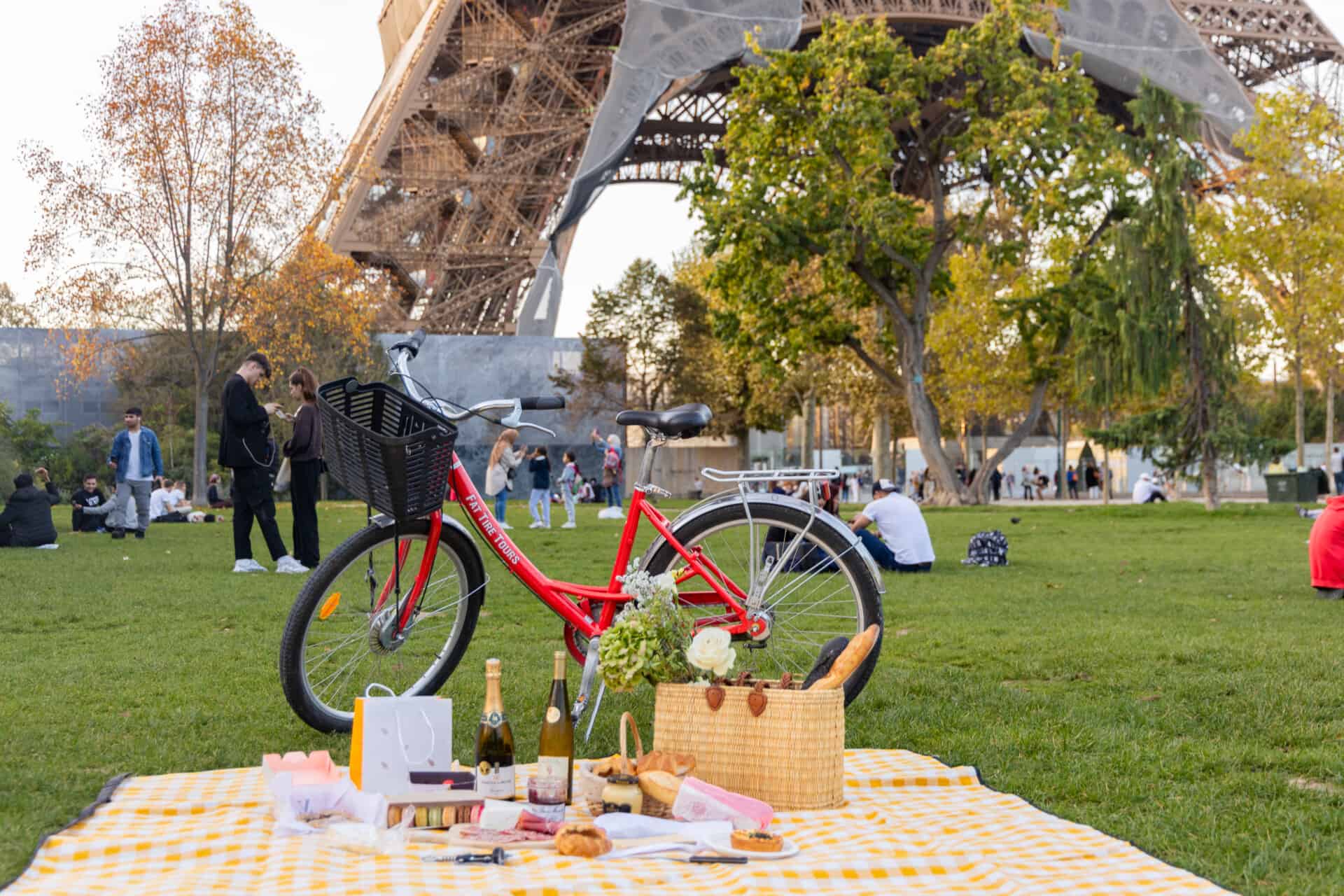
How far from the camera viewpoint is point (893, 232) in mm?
24594

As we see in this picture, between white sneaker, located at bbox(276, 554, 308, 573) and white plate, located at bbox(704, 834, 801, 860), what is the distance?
7.78 meters

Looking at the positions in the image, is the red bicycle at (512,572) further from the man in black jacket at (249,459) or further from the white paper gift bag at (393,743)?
the man in black jacket at (249,459)

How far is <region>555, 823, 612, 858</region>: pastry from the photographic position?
299cm

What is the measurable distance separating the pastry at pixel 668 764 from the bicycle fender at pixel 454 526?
1.15 meters

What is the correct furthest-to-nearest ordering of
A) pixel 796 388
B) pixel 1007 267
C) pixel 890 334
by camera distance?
pixel 796 388 < pixel 1007 267 < pixel 890 334

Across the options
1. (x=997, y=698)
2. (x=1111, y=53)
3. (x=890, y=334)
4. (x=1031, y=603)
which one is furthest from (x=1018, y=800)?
(x=1111, y=53)

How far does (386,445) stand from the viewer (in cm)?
379

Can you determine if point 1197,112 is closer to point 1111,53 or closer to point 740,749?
point 1111,53

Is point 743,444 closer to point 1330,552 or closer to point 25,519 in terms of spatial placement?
point 25,519

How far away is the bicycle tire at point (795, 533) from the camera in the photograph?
14.4 ft

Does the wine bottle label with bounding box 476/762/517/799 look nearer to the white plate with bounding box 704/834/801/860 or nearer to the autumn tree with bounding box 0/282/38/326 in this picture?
the white plate with bounding box 704/834/801/860

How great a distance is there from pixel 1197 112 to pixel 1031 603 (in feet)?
55.3

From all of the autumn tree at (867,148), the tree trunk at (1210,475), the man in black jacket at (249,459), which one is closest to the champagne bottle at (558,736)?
the man in black jacket at (249,459)

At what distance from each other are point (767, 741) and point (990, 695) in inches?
72.8
